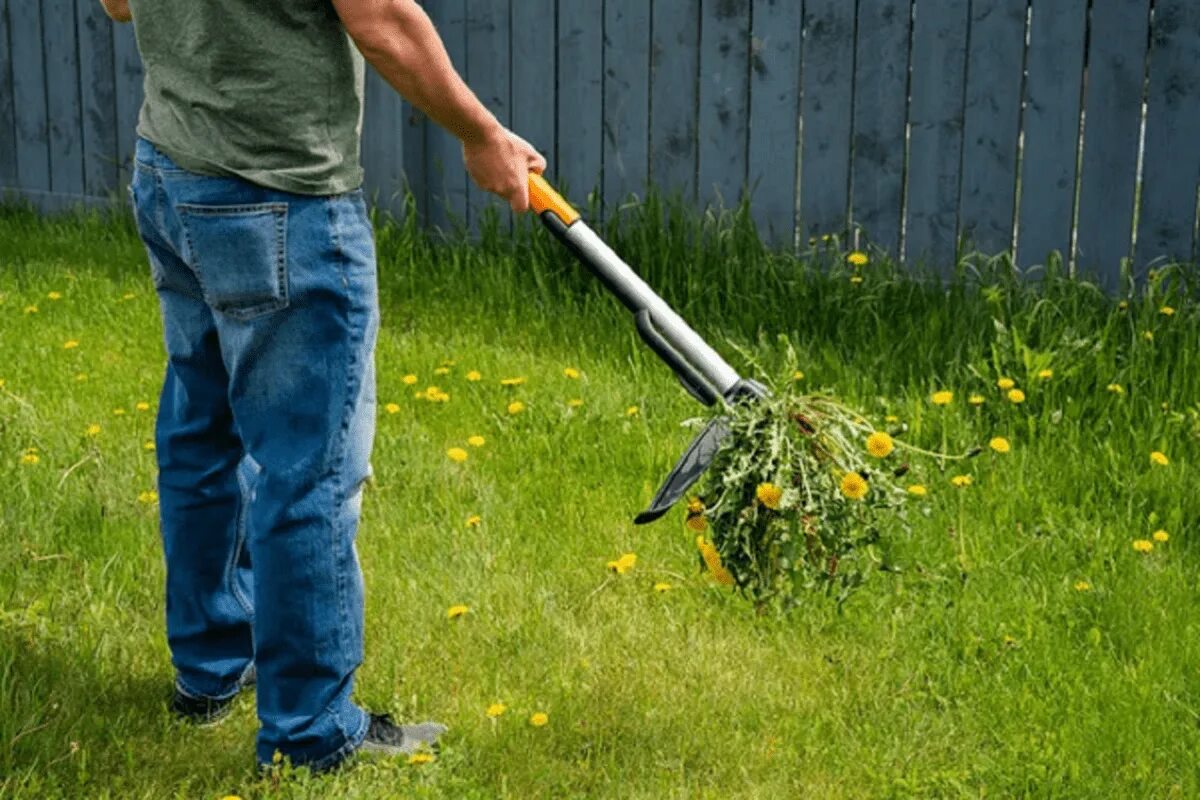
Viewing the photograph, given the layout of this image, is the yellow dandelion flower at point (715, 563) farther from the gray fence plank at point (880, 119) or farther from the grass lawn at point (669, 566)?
the gray fence plank at point (880, 119)

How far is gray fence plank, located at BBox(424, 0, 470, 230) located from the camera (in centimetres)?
601

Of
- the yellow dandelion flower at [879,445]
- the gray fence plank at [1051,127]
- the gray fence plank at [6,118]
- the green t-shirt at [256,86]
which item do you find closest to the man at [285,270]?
the green t-shirt at [256,86]

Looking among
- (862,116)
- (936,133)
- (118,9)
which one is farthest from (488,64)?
(118,9)

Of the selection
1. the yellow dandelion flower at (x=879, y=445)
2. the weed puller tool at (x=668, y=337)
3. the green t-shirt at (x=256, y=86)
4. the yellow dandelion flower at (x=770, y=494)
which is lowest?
the yellow dandelion flower at (x=770, y=494)

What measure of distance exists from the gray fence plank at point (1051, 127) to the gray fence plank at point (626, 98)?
4.31ft

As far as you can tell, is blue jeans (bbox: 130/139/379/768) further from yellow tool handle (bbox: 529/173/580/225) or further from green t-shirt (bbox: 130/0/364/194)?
yellow tool handle (bbox: 529/173/580/225)

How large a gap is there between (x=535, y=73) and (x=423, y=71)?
357 cm

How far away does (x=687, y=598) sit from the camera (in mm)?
3426

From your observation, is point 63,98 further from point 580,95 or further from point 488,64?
point 580,95

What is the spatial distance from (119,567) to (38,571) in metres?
0.17

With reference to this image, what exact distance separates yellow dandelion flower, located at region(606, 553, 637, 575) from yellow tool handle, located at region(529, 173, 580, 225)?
3.01ft

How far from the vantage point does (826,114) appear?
17.3 ft

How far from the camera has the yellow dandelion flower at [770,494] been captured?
8.70 feet

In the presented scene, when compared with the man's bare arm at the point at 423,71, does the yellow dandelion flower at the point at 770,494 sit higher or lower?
lower
